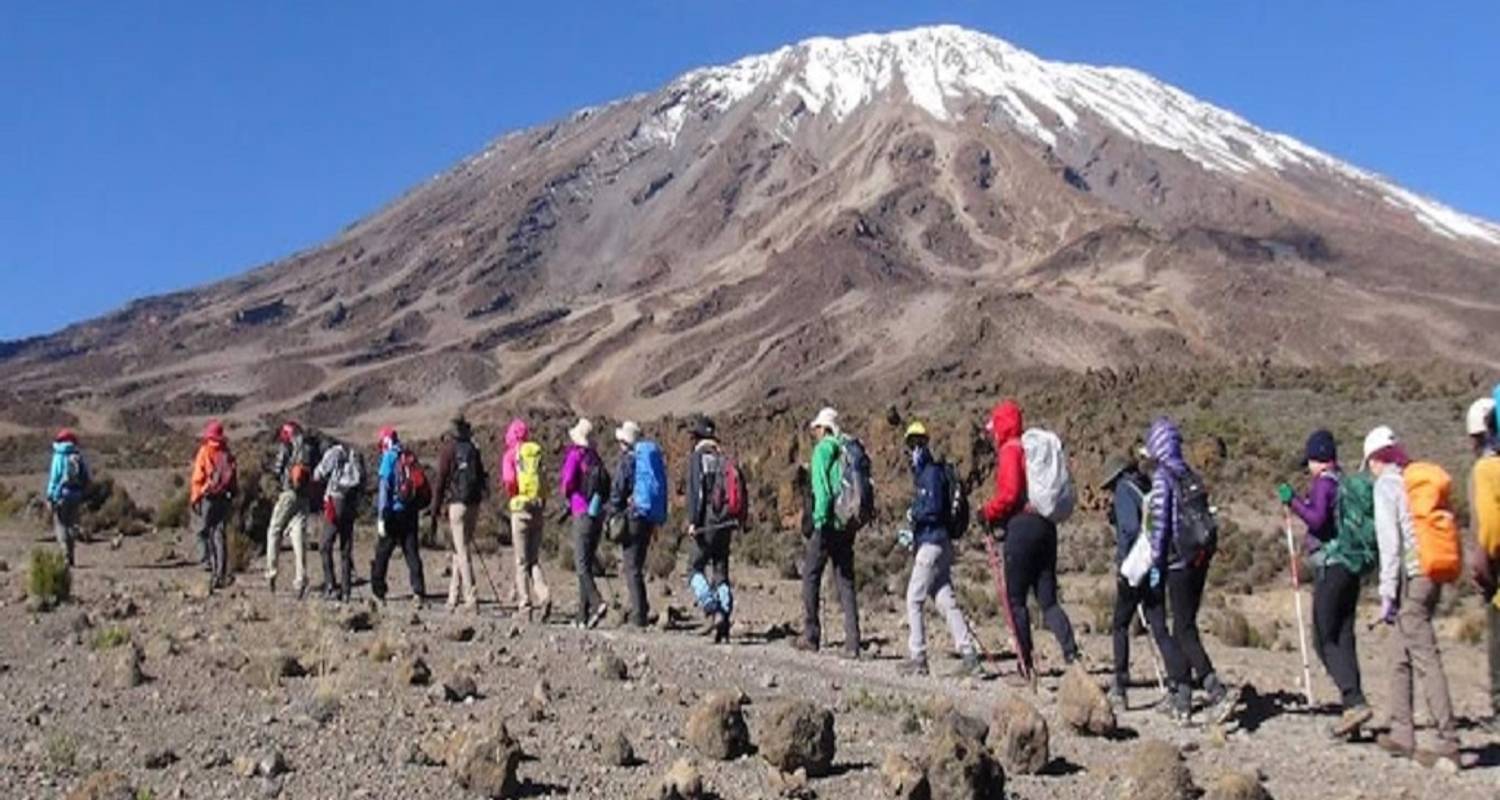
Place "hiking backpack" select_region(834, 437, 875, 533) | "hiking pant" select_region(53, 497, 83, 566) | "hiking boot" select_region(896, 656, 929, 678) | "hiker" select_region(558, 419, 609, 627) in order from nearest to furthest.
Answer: "hiking boot" select_region(896, 656, 929, 678), "hiking backpack" select_region(834, 437, 875, 533), "hiker" select_region(558, 419, 609, 627), "hiking pant" select_region(53, 497, 83, 566)

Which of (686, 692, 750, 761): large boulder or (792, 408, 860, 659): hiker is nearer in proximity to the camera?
(686, 692, 750, 761): large boulder

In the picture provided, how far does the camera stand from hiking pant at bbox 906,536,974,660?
32.5ft

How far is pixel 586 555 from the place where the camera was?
12.1m

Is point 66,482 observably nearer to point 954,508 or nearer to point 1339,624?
point 954,508

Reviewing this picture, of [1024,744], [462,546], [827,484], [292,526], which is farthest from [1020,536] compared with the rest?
[292,526]

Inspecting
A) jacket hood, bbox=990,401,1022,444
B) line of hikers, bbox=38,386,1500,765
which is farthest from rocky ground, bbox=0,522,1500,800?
jacket hood, bbox=990,401,1022,444

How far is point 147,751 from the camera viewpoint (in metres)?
6.95

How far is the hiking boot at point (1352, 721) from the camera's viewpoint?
8047 mm

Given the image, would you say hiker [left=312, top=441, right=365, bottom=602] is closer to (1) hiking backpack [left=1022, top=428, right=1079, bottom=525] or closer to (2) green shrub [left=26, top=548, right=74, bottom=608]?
(2) green shrub [left=26, top=548, right=74, bottom=608]

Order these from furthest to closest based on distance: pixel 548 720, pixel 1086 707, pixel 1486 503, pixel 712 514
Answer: pixel 712 514 → pixel 1086 707 → pixel 548 720 → pixel 1486 503

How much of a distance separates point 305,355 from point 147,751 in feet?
340

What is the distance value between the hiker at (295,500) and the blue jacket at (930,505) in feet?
19.3

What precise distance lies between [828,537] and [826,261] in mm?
92637

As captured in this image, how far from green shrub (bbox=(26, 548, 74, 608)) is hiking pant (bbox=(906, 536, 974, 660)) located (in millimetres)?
A: 6629
